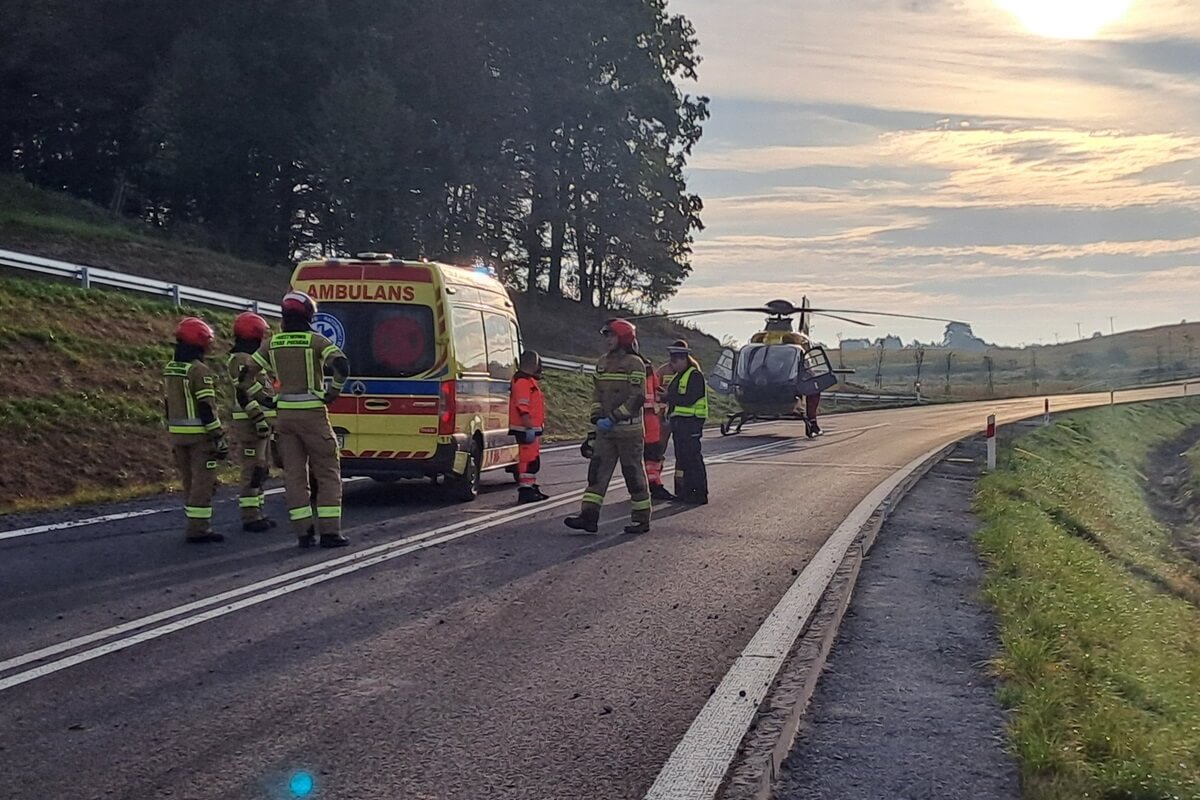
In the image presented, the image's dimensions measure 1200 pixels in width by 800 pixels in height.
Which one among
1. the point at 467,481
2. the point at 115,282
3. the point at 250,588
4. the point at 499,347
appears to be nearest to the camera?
the point at 250,588

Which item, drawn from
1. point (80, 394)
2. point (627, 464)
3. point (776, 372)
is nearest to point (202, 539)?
point (627, 464)

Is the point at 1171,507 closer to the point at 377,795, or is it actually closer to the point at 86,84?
the point at 377,795

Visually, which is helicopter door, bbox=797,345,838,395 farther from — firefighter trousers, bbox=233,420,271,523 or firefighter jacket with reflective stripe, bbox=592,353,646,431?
firefighter trousers, bbox=233,420,271,523

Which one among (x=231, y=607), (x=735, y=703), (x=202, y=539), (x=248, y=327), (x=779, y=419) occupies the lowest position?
(x=735, y=703)

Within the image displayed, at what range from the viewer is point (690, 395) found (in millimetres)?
14219

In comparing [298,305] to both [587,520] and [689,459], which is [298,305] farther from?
[689,459]

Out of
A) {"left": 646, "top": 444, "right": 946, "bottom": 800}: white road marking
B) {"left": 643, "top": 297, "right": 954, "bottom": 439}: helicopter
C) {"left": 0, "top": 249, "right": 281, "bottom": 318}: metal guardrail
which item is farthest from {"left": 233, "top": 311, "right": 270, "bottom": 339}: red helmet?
{"left": 643, "top": 297, "right": 954, "bottom": 439}: helicopter

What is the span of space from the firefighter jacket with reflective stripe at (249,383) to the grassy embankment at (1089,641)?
20.2 ft

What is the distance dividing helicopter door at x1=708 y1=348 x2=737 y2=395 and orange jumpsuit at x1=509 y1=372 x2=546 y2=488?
1671 centimetres

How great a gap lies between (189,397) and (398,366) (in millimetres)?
2912

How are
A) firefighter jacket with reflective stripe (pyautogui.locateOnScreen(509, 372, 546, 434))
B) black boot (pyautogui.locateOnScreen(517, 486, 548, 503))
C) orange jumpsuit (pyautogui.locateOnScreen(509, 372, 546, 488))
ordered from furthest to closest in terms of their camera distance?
1. firefighter jacket with reflective stripe (pyautogui.locateOnScreen(509, 372, 546, 434))
2. orange jumpsuit (pyautogui.locateOnScreen(509, 372, 546, 488))
3. black boot (pyautogui.locateOnScreen(517, 486, 548, 503))

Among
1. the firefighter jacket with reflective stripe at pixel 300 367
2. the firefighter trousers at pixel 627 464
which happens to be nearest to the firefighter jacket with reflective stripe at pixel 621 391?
the firefighter trousers at pixel 627 464

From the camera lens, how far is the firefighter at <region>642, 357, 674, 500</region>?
14.7 m

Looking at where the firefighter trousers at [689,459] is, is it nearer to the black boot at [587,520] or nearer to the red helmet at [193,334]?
the black boot at [587,520]
